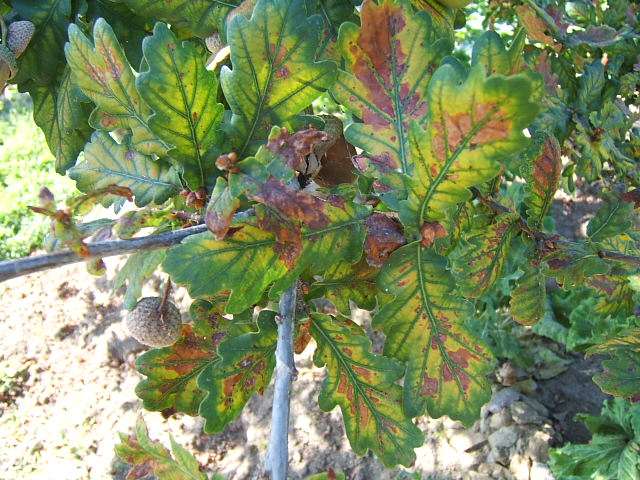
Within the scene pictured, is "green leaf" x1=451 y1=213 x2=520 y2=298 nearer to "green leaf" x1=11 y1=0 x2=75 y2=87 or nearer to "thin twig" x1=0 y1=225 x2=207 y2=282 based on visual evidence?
"thin twig" x1=0 y1=225 x2=207 y2=282

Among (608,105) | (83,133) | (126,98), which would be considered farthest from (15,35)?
(608,105)

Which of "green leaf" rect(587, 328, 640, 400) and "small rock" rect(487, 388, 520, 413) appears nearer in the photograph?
"green leaf" rect(587, 328, 640, 400)

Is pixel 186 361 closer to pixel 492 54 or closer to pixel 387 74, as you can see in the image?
pixel 387 74

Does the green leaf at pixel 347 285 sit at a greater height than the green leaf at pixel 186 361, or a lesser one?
greater

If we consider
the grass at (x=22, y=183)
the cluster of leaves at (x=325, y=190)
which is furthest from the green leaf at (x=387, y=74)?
the grass at (x=22, y=183)

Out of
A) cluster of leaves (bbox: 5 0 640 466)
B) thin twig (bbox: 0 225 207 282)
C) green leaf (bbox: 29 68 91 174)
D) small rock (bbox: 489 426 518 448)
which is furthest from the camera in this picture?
small rock (bbox: 489 426 518 448)

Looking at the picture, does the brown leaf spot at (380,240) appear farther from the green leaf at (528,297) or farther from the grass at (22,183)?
the grass at (22,183)

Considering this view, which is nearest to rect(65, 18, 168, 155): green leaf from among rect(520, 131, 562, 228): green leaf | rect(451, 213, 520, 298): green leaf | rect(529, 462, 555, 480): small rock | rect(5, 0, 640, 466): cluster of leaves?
rect(5, 0, 640, 466): cluster of leaves
